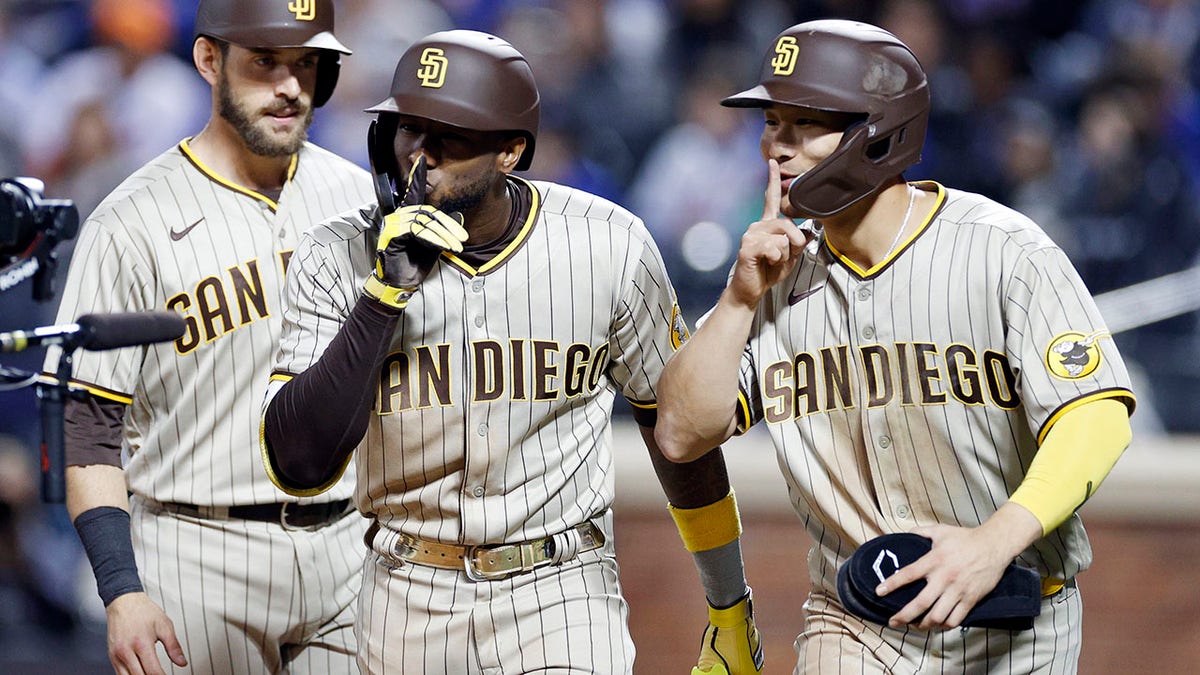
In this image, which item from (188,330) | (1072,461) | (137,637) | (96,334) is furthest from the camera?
(188,330)

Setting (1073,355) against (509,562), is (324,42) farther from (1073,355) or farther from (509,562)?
(1073,355)

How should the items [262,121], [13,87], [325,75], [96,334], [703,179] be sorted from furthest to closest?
[13,87], [703,179], [325,75], [262,121], [96,334]

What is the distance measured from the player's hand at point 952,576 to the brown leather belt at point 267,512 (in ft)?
5.09

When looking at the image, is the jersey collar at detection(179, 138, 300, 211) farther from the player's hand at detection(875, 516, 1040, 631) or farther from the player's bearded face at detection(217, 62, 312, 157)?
the player's hand at detection(875, 516, 1040, 631)

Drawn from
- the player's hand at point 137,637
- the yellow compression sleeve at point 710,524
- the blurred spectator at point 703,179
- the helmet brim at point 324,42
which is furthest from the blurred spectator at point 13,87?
the yellow compression sleeve at point 710,524

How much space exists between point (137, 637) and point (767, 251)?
1545 mm

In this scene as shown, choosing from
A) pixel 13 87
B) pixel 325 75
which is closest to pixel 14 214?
pixel 325 75

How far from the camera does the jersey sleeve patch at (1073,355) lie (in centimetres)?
271

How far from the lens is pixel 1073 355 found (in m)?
2.72

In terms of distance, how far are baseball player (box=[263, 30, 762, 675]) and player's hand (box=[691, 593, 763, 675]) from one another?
1.00 ft

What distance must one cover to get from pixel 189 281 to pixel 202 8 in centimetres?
72

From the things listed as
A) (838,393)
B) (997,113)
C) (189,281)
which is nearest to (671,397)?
(838,393)

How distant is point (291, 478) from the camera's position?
9.39ft

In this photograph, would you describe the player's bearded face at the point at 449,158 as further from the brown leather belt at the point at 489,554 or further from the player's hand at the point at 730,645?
the player's hand at the point at 730,645
